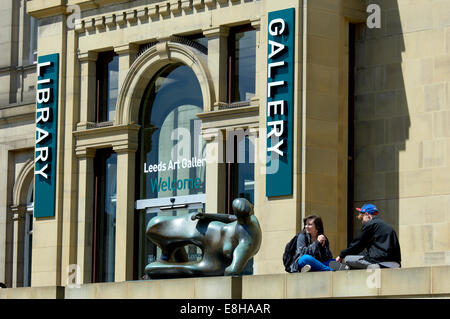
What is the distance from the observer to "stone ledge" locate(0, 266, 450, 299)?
19375 millimetres

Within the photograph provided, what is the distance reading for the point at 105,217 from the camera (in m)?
32.7

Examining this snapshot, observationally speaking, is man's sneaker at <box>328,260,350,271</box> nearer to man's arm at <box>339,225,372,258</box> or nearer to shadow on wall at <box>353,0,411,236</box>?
man's arm at <box>339,225,372,258</box>

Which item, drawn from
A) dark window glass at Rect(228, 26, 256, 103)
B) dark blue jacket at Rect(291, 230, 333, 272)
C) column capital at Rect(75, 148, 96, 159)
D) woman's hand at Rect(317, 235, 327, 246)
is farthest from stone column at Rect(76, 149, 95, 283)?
woman's hand at Rect(317, 235, 327, 246)

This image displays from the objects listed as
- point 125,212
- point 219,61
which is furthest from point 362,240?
point 125,212

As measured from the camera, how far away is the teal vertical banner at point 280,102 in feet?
91.8

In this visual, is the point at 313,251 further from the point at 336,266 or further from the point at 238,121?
the point at 238,121

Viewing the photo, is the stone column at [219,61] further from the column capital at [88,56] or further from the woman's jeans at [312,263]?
the woman's jeans at [312,263]

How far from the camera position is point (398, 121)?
93.9 feet

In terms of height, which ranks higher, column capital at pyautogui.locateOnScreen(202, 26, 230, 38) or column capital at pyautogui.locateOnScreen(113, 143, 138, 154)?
column capital at pyautogui.locateOnScreen(202, 26, 230, 38)

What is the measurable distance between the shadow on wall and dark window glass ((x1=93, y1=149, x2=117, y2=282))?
6634 mm

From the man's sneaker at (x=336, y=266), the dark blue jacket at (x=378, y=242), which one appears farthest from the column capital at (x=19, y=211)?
the dark blue jacket at (x=378, y=242)

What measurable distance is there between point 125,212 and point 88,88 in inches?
138

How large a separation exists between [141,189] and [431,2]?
8.50 metres
